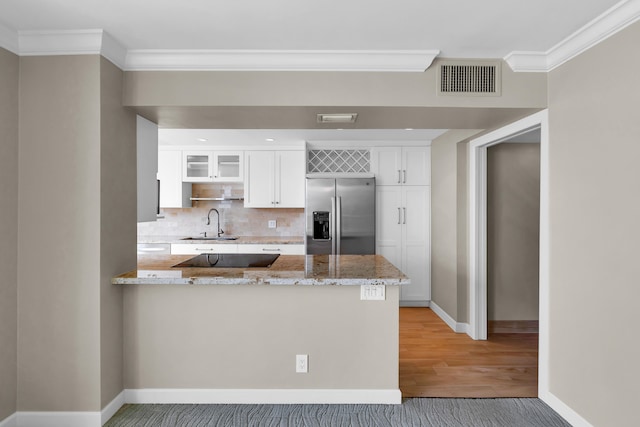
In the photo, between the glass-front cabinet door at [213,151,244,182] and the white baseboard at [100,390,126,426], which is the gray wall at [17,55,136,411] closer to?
the white baseboard at [100,390,126,426]

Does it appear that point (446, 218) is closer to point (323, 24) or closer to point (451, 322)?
point (451, 322)

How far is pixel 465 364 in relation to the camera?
10.4ft

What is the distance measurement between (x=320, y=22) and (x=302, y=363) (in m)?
2.10

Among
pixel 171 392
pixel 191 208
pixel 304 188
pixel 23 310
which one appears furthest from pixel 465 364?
pixel 191 208

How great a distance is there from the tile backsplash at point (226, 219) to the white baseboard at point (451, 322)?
2162mm

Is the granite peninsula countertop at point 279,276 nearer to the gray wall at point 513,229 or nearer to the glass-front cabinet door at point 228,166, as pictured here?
the gray wall at point 513,229

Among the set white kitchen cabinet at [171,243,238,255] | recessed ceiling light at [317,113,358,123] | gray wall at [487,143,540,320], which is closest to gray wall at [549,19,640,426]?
recessed ceiling light at [317,113,358,123]

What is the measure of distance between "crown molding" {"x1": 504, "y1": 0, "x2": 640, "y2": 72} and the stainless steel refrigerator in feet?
8.24

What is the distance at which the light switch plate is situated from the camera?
246cm

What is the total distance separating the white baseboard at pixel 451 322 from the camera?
156 inches

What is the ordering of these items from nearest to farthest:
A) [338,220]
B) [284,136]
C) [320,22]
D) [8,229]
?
[320,22] < [8,229] < [284,136] < [338,220]

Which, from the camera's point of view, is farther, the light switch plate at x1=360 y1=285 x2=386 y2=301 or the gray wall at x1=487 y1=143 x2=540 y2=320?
the gray wall at x1=487 y1=143 x2=540 y2=320

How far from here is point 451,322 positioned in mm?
4121

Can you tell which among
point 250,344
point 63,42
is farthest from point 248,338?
point 63,42
